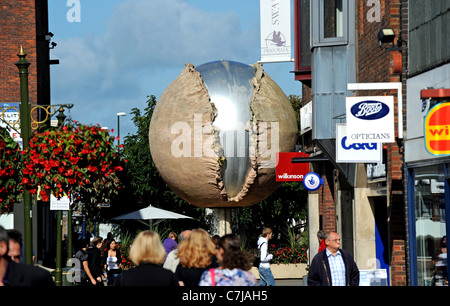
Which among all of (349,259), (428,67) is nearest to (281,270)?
(428,67)

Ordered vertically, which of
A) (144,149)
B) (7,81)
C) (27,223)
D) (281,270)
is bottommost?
(281,270)

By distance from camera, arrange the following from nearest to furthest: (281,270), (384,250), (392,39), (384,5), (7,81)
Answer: (392,39)
(384,5)
(384,250)
(281,270)
(7,81)

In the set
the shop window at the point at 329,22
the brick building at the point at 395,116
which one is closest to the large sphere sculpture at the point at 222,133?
the brick building at the point at 395,116

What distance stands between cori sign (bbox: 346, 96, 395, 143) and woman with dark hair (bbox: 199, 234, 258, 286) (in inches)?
303

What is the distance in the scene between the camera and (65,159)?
15164 millimetres

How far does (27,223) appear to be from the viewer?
14.8 meters

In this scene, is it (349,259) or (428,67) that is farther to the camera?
(428,67)

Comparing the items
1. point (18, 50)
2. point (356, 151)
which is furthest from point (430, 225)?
point (18, 50)

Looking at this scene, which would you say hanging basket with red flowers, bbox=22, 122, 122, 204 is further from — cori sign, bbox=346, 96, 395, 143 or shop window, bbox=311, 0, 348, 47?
shop window, bbox=311, 0, 348, 47

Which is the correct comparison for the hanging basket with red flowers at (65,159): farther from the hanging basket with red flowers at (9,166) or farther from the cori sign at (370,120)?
the cori sign at (370,120)

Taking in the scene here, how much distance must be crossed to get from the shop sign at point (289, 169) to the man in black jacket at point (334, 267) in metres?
7.87
